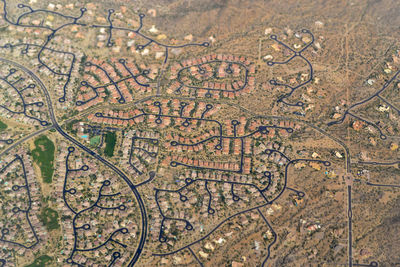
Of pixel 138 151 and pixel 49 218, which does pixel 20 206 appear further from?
pixel 138 151

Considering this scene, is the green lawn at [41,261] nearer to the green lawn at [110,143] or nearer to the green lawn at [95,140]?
the green lawn at [110,143]

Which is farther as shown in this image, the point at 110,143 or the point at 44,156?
the point at 110,143

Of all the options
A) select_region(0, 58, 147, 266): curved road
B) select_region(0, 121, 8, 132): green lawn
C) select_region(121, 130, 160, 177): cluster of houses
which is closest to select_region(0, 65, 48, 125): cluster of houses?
select_region(0, 58, 147, 266): curved road

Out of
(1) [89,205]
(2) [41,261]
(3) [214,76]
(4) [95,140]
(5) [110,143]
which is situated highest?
(3) [214,76]

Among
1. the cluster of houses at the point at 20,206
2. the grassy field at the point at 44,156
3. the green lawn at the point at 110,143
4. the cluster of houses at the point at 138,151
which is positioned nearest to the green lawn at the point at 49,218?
the cluster of houses at the point at 20,206

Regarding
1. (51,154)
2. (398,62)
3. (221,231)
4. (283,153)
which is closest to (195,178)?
(221,231)

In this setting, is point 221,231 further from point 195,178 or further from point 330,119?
point 330,119

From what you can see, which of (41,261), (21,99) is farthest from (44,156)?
(41,261)

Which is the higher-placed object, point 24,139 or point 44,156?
point 24,139
